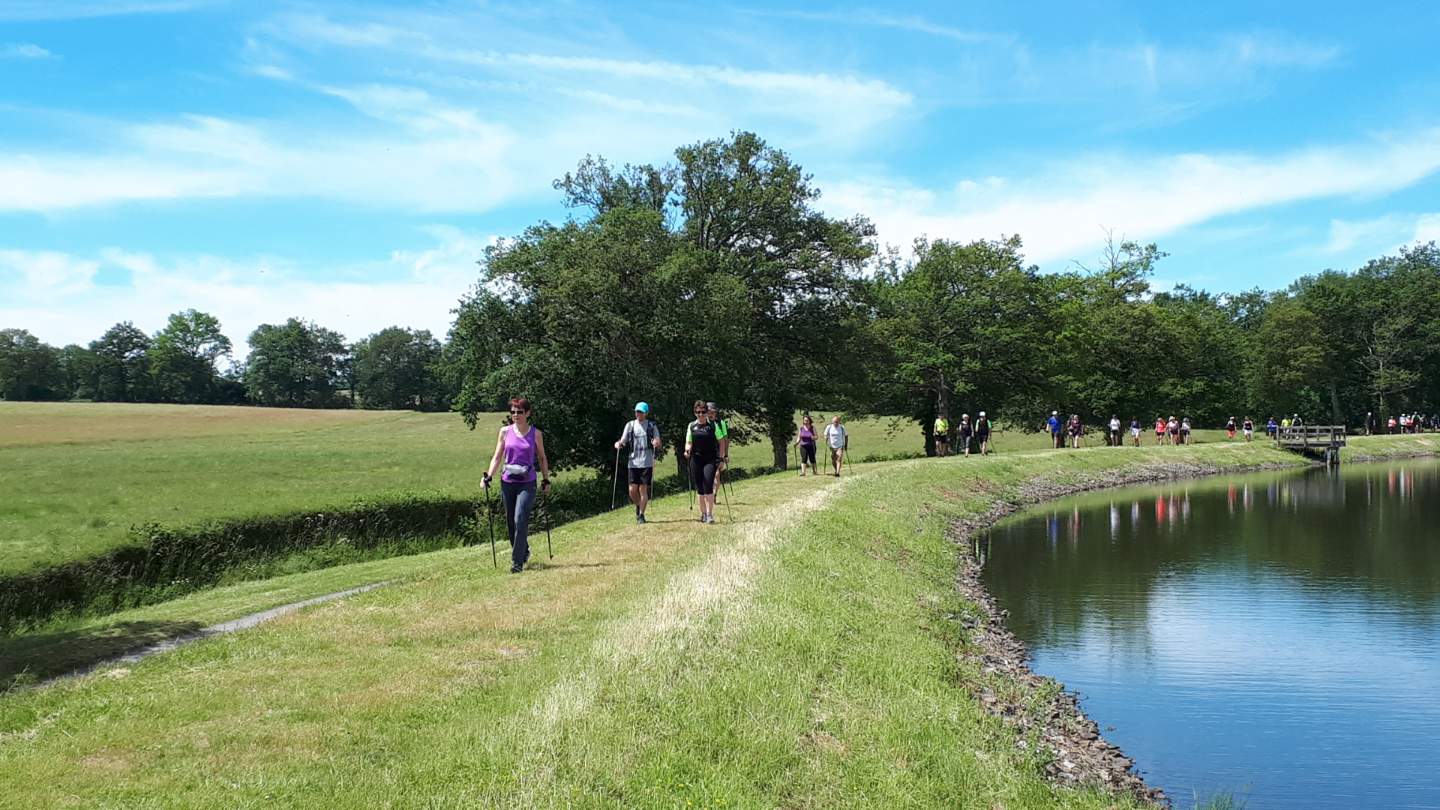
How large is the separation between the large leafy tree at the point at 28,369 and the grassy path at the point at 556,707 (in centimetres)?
13862

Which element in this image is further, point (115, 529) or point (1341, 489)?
point (1341, 489)

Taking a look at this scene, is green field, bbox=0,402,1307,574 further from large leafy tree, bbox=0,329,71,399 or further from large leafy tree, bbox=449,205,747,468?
large leafy tree, bbox=0,329,71,399

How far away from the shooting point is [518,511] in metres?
14.3

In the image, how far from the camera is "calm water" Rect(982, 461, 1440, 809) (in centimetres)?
1072

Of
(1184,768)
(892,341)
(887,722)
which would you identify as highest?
(892,341)

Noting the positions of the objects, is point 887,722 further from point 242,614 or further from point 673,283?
point 673,283

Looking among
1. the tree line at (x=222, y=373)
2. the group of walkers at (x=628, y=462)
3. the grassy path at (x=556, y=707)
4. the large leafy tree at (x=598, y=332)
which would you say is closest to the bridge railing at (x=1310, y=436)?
the large leafy tree at (x=598, y=332)

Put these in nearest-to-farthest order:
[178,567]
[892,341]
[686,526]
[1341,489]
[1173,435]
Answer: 1. [686,526]
2. [178,567]
3. [1341,489]
4. [892,341]
5. [1173,435]

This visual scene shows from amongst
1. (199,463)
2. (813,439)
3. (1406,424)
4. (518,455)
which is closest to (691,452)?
(518,455)

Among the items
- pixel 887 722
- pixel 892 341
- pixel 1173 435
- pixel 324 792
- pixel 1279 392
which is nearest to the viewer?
pixel 324 792

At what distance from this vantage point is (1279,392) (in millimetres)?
95938

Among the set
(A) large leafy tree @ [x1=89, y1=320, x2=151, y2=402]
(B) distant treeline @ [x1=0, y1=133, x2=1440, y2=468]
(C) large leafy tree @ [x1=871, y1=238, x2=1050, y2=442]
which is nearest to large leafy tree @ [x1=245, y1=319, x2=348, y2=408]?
(A) large leafy tree @ [x1=89, y1=320, x2=151, y2=402]

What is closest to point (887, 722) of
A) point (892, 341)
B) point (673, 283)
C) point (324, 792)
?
point (324, 792)

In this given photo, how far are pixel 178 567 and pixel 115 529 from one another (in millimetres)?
2100
